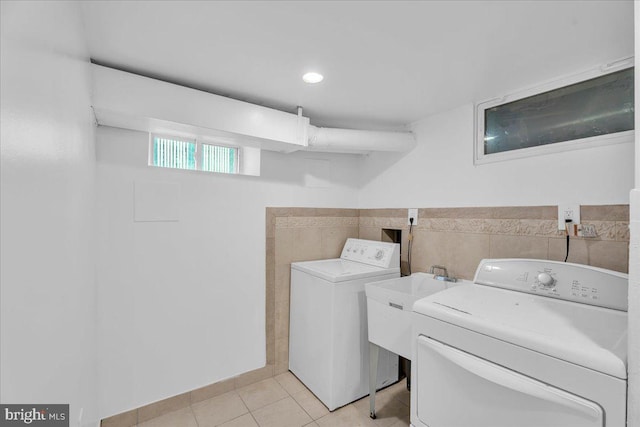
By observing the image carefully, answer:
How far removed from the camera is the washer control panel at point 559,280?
1.29 m

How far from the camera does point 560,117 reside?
165 centimetres

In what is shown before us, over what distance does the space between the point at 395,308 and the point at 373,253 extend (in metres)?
0.73

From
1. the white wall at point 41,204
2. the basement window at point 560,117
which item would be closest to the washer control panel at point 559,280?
the basement window at point 560,117

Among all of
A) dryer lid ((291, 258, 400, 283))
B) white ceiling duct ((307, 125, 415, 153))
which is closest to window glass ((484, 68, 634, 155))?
white ceiling duct ((307, 125, 415, 153))

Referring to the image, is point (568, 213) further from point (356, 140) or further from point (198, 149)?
point (198, 149)

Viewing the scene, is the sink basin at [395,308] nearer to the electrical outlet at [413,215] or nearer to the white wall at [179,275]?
the electrical outlet at [413,215]

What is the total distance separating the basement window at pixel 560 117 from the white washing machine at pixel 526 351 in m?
0.69

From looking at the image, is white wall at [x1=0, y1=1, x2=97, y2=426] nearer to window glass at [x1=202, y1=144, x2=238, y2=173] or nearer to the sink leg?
window glass at [x1=202, y1=144, x2=238, y2=173]

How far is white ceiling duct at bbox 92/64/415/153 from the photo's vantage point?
1481 millimetres

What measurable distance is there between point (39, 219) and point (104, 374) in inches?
63.2

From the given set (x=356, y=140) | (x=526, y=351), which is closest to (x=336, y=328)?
(x=526, y=351)

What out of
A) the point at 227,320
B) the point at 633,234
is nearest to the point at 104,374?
the point at 227,320

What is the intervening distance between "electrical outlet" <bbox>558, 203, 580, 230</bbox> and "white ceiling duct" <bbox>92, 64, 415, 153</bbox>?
1336 millimetres

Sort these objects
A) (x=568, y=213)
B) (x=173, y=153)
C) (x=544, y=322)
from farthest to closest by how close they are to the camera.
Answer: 1. (x=173, y=153)
2. (x=568, y=213)
3. (x=544, y=322)
